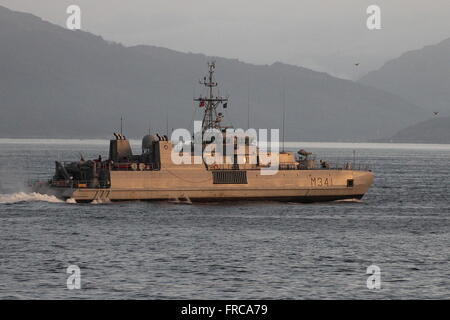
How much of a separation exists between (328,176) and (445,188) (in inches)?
1561

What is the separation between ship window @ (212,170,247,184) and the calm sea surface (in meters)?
2.10

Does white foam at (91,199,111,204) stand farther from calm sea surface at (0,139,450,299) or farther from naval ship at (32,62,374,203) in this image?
calm sea surface at (0,139,450,299)

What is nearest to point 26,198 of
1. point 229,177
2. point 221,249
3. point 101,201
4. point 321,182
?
point 101,201

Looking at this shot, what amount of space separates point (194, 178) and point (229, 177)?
3.04 m

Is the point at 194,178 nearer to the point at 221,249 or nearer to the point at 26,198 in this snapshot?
the point at 26,198

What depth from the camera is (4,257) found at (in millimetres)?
47938

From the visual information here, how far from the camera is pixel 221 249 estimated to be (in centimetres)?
5175

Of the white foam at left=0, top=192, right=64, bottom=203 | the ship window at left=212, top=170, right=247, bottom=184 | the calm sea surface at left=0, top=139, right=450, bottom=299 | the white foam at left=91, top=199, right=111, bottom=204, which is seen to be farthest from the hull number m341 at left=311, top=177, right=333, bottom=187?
the white foam at left=0, top=192, right=64, bottom=203

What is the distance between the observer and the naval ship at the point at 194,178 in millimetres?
73875

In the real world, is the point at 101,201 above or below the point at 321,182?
below

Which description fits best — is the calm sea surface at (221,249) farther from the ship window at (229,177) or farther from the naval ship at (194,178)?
the ship window at (229,177)

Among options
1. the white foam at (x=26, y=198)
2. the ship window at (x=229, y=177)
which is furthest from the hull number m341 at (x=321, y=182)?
the white foam at (x=26, y=198)

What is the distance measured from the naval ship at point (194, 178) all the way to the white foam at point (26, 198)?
525mm
